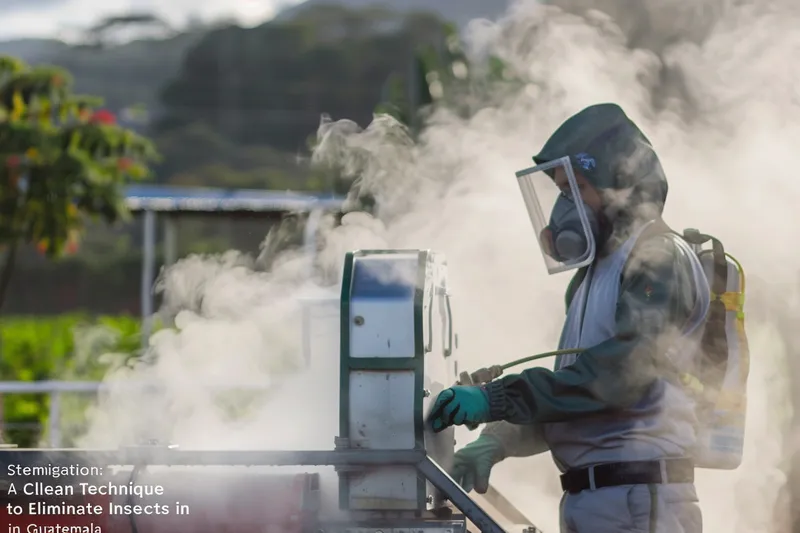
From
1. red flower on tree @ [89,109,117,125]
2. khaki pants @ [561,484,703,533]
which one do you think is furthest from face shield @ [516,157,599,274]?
red flower on tree @ [89,109,117,125]

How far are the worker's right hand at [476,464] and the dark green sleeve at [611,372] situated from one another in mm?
443

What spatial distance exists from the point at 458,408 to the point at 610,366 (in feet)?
1.46

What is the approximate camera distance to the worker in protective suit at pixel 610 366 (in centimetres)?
312

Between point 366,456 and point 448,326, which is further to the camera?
point 448,326

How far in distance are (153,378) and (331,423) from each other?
1208 mm

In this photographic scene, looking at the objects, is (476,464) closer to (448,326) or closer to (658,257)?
(448,326)

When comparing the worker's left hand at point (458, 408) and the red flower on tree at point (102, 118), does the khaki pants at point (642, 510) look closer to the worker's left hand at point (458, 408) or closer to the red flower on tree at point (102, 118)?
the worker's left hand at point (458, 408)

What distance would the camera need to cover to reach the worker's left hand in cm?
303

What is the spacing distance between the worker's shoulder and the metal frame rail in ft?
2.70

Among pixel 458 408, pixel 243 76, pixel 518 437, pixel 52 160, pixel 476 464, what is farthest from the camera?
pixel 243 76

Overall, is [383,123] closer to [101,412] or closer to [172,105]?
[101,412]

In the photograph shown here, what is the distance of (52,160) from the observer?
11664 mm

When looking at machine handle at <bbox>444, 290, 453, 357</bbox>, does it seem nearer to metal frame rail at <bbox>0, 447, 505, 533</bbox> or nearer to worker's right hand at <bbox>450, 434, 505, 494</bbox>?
worker's right hand at <bbox>450, 434, 505, 494</bbox>

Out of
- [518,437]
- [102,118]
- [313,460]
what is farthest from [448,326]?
[102,118]
